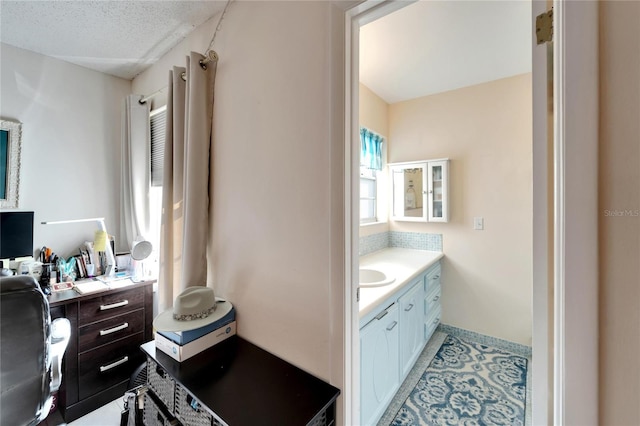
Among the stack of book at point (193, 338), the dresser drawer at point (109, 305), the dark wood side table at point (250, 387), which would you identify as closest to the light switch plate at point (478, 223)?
the dark wood side table at point (250, 387)

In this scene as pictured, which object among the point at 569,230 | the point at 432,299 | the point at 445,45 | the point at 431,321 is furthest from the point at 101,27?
the point at 431,321

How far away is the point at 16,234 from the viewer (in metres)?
1.57

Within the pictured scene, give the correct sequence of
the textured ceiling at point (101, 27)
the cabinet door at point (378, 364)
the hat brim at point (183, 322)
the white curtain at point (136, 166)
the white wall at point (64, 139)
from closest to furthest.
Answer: the hat brim at point (183, 322) < the cabinet door at point (378, 364) < the textured ceiling at point (101, 27) < the white wall at point (64, 139) < the white curtain at point (136, 166)

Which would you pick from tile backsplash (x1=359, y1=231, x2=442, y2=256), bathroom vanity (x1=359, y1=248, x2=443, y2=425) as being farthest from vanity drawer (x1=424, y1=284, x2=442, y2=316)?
tile backsplash (x1=359, y1=231, x2=442, y2=256)

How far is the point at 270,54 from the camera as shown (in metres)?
1.17

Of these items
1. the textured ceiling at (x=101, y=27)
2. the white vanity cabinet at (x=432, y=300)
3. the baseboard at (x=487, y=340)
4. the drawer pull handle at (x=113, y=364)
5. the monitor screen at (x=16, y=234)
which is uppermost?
the textured ceiling at (x=101, y=27)

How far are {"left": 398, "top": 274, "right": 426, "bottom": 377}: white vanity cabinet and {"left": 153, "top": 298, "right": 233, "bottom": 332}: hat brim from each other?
115 centimetres

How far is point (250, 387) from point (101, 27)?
7.56 ft

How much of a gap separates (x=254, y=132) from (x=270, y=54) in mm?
369

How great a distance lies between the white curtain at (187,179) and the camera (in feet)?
4.51

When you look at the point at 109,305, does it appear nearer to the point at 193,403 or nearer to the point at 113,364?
the point at 113,364

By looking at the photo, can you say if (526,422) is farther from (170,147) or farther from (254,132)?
(170,147)

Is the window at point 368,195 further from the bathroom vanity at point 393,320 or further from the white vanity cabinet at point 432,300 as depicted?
the white vanity cabinet at point 432,300

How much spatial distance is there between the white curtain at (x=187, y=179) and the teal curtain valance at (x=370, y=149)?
5.00 ft
